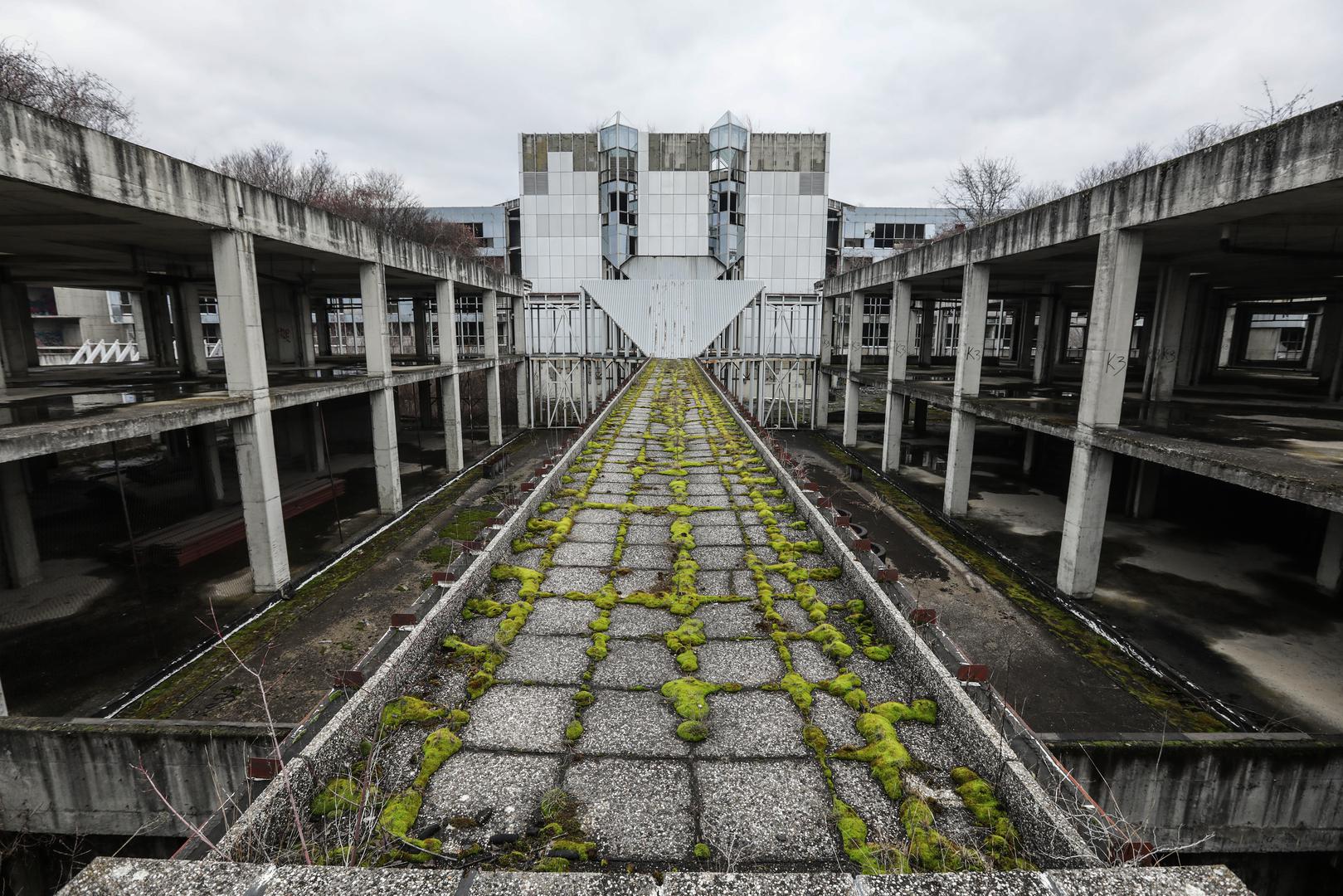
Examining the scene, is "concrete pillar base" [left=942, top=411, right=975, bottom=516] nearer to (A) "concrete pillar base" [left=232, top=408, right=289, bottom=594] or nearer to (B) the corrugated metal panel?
(A) "concrete pillar base" [left=232, top=408, right=289, bottom=594]

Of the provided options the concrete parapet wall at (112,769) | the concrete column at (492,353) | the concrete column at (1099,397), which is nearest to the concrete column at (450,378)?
the concrete column at (492,353)

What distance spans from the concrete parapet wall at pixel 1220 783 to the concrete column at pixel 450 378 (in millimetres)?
18689

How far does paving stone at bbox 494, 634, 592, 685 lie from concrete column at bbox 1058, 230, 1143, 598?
9.19 meters

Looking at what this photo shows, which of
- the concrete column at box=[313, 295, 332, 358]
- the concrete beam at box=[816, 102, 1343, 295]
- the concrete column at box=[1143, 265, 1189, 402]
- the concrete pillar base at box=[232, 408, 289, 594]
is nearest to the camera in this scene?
the concrete beam at box=[816, 102, 1343, 295]

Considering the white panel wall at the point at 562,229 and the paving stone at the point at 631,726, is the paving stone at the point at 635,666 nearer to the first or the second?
the paving stone at the point at 631,726

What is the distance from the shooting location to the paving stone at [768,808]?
3191 mm

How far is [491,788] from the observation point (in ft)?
11.5

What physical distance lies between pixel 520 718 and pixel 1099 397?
33.4 ft

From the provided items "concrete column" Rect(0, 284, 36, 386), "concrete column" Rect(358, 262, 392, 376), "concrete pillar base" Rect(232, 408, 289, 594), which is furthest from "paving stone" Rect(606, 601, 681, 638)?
"concrete column" Rect(0, 284, 36, 386)

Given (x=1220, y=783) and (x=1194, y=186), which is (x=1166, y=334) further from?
→ (x=1220, y=783)

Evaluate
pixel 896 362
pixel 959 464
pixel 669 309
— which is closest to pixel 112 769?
pixel 959 464

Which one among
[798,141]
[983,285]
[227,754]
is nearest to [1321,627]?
[983,285]

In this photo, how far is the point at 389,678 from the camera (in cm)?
411

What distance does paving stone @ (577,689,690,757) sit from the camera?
3.87 m
